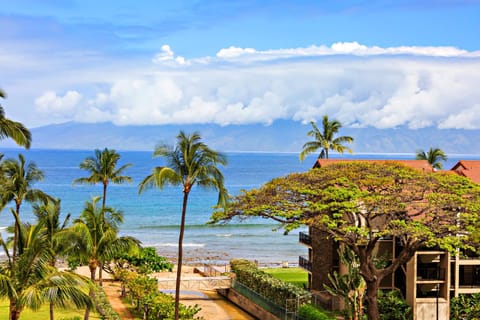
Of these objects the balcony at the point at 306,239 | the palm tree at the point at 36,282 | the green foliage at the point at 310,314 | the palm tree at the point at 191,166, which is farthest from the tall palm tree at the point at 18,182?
the palm tree at the point at 36,282

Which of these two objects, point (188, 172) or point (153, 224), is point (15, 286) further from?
point (153, 224)

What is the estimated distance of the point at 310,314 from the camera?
31.3 m

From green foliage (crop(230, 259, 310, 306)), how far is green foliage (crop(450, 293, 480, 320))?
22.7ft

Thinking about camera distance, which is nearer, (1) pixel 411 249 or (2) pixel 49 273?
(2) pixel 49 273

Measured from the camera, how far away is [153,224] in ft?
339

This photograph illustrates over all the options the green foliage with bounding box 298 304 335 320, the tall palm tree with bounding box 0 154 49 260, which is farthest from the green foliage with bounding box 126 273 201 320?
the tall palm tree with bounding box 0 154 49 260

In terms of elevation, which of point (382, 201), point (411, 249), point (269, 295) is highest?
point (382, 201)

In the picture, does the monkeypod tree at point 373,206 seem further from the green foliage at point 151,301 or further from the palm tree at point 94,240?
the green foliage at point 151,301

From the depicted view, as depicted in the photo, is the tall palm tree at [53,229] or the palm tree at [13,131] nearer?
the palm tree at [13,131]

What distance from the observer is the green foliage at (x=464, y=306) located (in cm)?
3300

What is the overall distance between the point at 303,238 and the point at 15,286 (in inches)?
921

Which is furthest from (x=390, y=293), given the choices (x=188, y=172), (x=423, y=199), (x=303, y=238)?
(x=188, y=172)

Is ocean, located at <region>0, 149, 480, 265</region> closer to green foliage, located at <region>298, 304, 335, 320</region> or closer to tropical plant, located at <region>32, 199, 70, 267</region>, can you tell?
green foliage, located at <region>298, 304, 335, 320</region>

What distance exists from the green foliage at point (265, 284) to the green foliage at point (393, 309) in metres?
3.49
